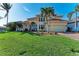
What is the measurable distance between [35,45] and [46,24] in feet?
1.11

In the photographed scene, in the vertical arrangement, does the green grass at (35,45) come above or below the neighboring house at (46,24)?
below

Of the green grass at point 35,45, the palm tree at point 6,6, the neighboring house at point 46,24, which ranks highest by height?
the palm tree at point 6,6

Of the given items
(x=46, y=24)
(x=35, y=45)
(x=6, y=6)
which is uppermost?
(x=6, y=6)

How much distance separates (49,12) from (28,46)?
56 centimetres

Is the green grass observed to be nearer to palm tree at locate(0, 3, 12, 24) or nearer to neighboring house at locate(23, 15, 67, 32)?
neighboring house at locate(23, 15, 67, 32)

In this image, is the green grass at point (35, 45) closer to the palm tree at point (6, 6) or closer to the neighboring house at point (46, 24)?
the neighboring house at point (46, 24)

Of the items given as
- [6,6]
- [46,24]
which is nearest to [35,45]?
[46,24]

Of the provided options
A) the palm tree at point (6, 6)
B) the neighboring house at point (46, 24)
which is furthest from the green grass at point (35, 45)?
the palm tree at point (6, 6)

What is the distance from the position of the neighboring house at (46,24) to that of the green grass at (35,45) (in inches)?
4.0

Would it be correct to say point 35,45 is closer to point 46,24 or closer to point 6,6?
point 46,24

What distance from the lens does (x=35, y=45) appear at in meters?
4.34

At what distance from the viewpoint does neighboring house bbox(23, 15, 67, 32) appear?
4.38 meters

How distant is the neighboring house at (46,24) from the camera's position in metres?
4.38

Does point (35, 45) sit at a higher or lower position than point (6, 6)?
lower
